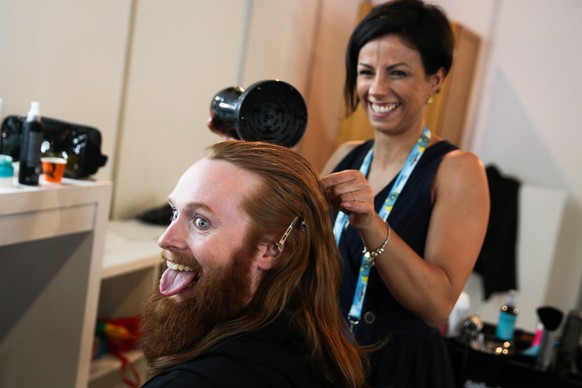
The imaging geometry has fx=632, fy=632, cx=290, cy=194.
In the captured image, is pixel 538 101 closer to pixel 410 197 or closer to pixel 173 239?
pixel 410 197

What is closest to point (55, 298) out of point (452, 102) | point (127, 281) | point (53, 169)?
point (53, 169)

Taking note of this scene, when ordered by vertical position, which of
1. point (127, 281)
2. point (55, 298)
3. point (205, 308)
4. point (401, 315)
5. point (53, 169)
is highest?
point (53, 169)

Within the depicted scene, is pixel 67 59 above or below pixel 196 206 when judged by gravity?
above

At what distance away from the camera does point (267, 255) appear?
1.06 metres

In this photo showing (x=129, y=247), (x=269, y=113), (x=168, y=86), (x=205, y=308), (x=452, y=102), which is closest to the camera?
(x=205, y=308)

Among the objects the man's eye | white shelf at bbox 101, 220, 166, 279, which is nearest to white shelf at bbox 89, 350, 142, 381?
white shelf at bbox 101, 220, 166, 279

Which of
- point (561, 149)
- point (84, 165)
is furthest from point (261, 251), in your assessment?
point (561, 149)

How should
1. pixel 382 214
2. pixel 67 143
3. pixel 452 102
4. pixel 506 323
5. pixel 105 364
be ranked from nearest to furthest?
pixel 382 214 < pixel 67 143 < pixel 105 364 < pixel 506 323 < pixel 452 102

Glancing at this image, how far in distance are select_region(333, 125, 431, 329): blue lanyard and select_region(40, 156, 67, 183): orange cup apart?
2.21 ft

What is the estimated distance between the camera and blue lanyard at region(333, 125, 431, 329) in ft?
4.78

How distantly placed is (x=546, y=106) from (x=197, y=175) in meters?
3.69

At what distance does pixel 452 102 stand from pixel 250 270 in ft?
11.1

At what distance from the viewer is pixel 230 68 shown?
3.23 meters

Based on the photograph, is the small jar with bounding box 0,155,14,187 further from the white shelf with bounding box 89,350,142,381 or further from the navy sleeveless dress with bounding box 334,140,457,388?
the white shelf with bounding box 89,350,142,381
